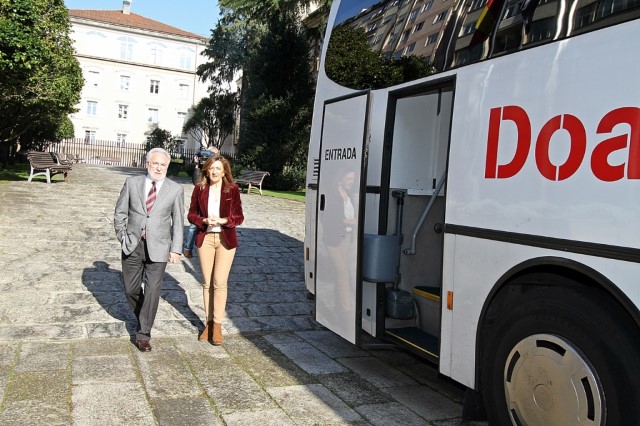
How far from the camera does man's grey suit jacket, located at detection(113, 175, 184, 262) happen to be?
18.0 feet

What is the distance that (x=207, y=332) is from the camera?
234 inches

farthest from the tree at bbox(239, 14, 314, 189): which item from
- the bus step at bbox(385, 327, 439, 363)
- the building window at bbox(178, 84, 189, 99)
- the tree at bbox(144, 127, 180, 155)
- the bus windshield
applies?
the building window at bbox(178, 84, 189, 99)

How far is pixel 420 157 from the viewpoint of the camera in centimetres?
497

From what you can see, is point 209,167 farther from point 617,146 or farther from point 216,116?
point 216,116

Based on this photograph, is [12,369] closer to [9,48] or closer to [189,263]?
[189,263]

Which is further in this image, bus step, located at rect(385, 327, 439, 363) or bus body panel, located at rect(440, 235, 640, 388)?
bus step, located at rect(385, 327, 439, 363)

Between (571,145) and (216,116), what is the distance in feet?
123

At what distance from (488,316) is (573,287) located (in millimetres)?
647

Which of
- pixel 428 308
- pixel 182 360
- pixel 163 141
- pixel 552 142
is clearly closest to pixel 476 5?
pixel 552 142

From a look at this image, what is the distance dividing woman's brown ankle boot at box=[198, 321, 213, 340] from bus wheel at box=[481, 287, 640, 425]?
323 centimetres

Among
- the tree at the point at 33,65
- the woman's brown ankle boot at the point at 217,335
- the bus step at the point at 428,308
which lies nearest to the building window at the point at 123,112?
the tree at the point at 33,65

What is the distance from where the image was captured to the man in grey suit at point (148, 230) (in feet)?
18.0

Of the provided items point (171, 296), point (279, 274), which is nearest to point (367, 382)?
point (171, 296)

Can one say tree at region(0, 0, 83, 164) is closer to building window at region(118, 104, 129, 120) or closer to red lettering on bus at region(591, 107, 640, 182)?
red lettering on bus at region(591, 107, 640, 182)
